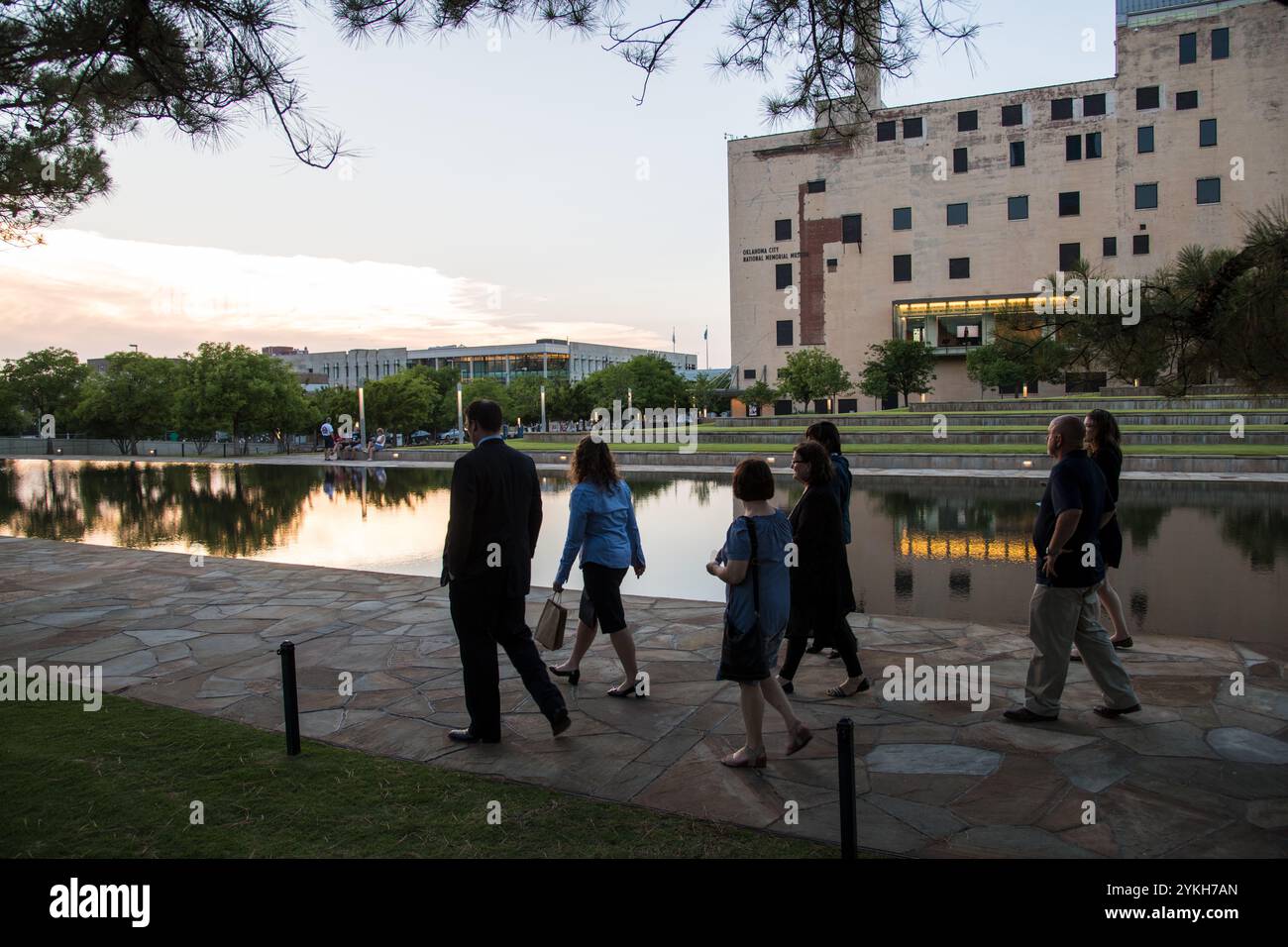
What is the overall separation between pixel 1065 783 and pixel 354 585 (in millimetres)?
8223

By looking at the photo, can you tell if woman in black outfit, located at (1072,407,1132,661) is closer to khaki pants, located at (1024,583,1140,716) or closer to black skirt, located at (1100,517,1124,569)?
black skirt, located at (1100,517,1124,569)

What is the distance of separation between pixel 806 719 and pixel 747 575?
1581 mm

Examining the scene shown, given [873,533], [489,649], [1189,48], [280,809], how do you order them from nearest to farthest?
1. [280,809]
2. [489,649]
3. [873,533]
4. [1189,48]

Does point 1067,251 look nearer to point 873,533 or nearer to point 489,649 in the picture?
point 873,533

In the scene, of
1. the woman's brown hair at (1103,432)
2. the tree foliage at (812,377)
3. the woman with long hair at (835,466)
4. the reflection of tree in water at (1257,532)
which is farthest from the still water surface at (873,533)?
the tree foliage at (812,377)

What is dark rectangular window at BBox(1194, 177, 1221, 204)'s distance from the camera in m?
45.6

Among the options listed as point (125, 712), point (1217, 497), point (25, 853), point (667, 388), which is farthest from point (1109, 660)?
point (667, 388)

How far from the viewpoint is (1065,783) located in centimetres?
462

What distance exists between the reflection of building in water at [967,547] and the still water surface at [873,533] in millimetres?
44

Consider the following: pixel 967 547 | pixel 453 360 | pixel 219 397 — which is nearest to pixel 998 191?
pixel 967 547

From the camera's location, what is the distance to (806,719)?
225 inches

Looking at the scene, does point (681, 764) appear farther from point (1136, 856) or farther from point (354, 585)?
point (354, 585)

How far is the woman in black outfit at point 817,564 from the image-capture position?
5.87 metres

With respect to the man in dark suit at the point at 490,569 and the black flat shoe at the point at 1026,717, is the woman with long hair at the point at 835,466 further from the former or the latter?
the man in dark suit at the point at 490,569
